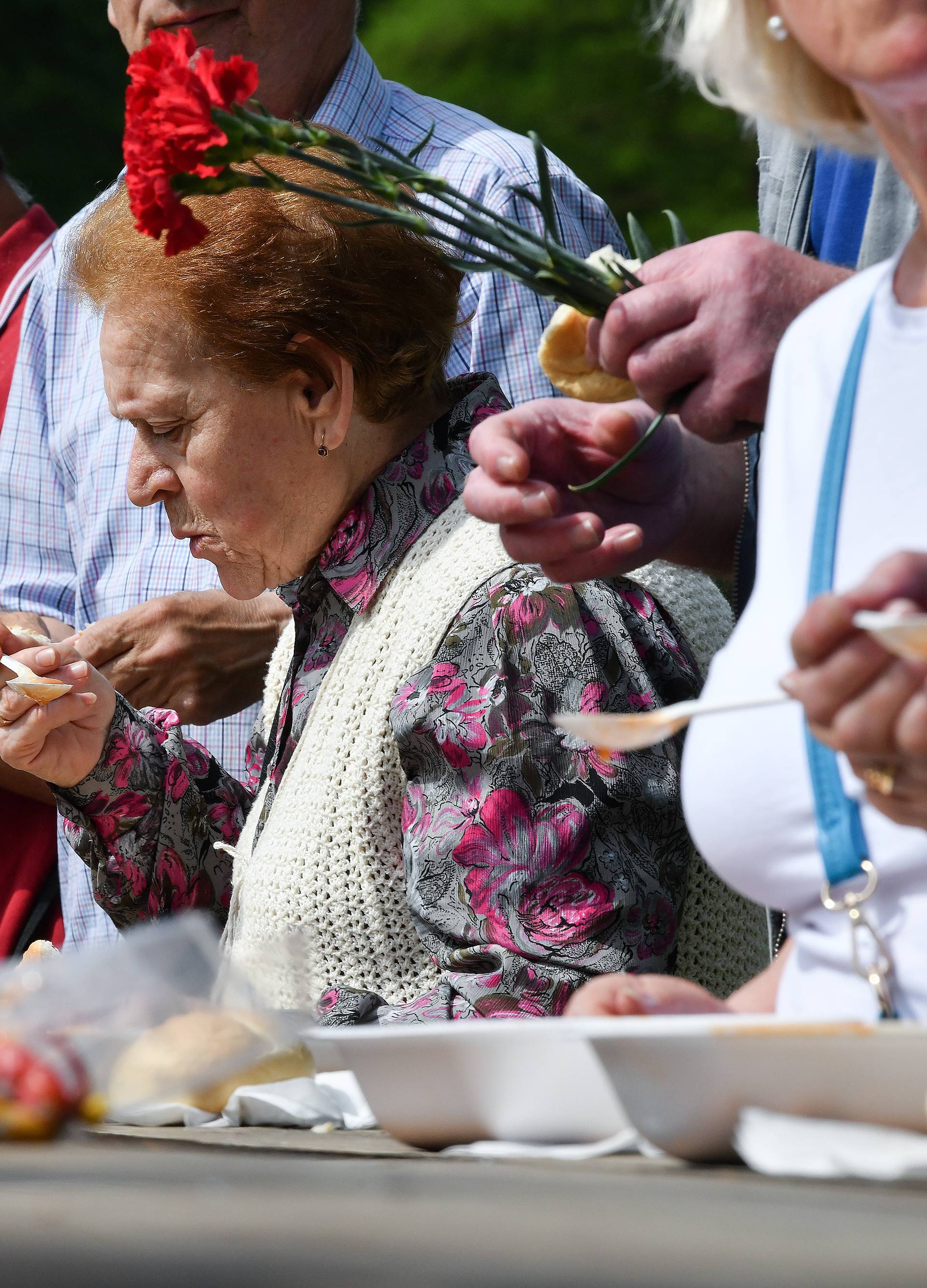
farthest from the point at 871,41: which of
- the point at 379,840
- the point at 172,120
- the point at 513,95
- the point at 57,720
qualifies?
the point at 513,95

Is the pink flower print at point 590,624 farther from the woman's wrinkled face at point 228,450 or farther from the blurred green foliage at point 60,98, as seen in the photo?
the blurred green foliage at point 60,98

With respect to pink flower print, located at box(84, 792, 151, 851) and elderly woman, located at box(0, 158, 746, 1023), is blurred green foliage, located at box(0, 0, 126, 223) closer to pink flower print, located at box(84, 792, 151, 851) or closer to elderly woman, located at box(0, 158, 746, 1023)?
elderly woman, located at box(0, 158, 746, 1023)

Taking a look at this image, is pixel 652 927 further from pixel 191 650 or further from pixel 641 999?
pixel 191 650

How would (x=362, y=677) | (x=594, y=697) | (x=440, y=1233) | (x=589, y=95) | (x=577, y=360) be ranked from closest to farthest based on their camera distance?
(x=440, y=1233) < (x=577, y=360) < (x=594, y=697) < (x=362, y=677) < (x=589, y=95)

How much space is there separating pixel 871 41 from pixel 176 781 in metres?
1.57

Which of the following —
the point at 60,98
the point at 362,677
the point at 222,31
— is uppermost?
the point at 60,98

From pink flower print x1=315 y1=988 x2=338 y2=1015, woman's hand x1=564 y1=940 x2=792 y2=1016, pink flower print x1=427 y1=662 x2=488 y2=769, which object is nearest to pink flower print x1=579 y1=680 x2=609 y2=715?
pink flower print x1=427 y1=662 x2=488 y2=769

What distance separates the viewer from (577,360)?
120cm

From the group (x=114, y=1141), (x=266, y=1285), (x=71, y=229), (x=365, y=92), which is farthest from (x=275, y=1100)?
(x=365, y=92)

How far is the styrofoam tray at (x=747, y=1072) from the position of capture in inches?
27.0

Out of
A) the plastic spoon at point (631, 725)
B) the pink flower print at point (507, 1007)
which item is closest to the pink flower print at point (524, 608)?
the pink flower print at point (507, 1007)

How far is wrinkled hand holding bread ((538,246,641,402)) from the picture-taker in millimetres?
1171

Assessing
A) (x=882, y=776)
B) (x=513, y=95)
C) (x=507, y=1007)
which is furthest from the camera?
(x=513, y=95)

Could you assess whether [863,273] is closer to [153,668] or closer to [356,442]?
[356,442]
